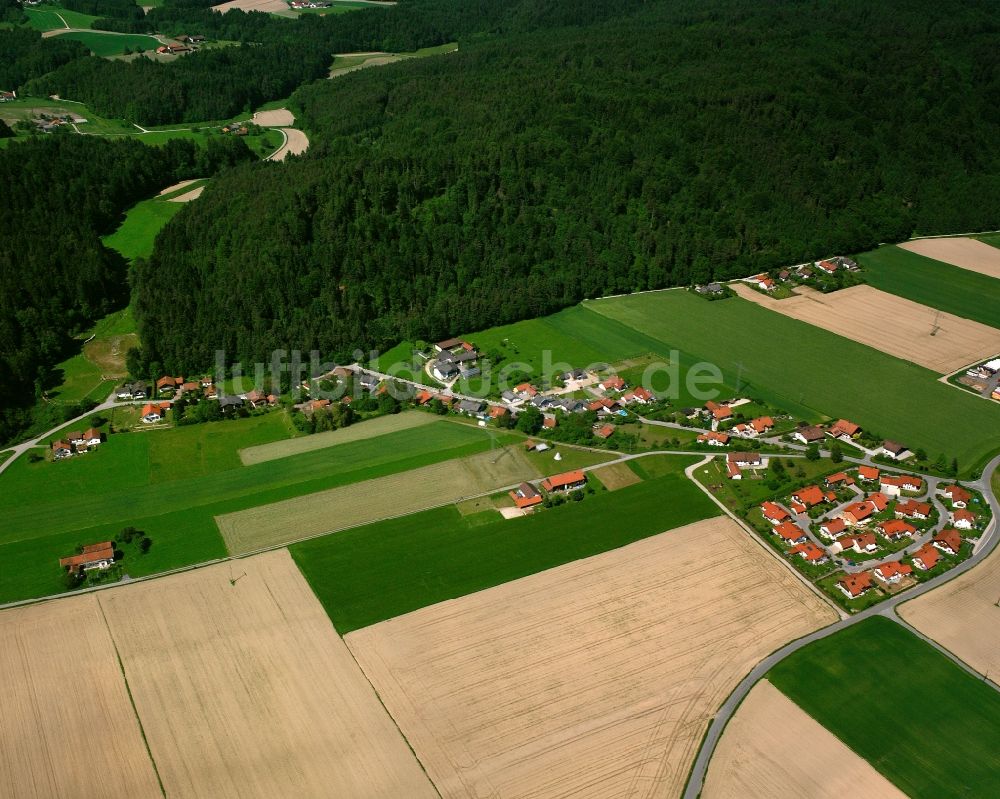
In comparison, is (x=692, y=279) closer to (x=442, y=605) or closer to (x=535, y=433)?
(x=535, y=433)

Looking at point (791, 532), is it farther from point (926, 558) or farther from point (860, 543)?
point (926, 558)

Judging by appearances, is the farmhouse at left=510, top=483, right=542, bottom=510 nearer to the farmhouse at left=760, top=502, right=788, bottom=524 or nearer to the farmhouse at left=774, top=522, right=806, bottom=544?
the farmhouse at left=760, top=502, right=788, bottom=524

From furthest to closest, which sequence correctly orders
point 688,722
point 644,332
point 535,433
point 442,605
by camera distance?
point 644,332
point 535,433
point 442,605
point 688,722

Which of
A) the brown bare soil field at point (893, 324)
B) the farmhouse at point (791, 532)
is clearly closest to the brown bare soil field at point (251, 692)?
the farmhouse at point (791, 532)

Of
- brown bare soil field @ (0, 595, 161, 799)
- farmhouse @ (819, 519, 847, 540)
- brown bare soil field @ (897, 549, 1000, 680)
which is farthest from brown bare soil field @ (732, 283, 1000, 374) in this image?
brown bare soil field @ (0, 595, 161, 799)

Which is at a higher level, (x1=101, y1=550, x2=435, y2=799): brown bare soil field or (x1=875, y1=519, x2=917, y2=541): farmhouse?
(x1=875, y1=519, x2=917, y2=541): farmhouse

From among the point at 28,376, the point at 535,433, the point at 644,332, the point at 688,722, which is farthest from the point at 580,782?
the point at 28,376
